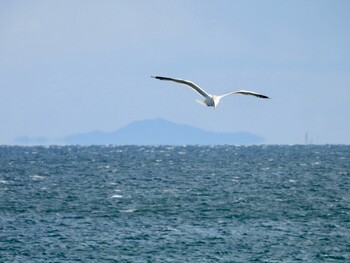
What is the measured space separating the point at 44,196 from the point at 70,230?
26.3 metres

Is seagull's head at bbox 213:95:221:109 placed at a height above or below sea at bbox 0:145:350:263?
above

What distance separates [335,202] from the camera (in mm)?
86000

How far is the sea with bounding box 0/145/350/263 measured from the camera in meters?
58.2

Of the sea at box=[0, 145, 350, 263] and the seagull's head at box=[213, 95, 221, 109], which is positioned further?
the sea at box=[0, 145, 350, 263]

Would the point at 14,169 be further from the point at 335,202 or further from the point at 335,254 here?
the point at 335,254

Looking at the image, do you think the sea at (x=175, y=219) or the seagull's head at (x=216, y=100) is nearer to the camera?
the seagull's head at (x=216, y=100)

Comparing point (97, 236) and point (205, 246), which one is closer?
point (205, 246)

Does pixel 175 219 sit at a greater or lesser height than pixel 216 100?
lesser

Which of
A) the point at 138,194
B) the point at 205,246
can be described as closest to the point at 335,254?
the point at 205,246

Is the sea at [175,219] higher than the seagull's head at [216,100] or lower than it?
Answer: lower

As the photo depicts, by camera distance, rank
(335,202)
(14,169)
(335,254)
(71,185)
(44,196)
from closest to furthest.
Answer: (335,254) < (335,202) < (44,196) < (71,185) < (14,169)

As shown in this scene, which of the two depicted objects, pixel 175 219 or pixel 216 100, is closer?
pixel 216 100

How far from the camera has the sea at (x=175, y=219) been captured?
58.2 metres

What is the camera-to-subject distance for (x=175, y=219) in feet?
239
